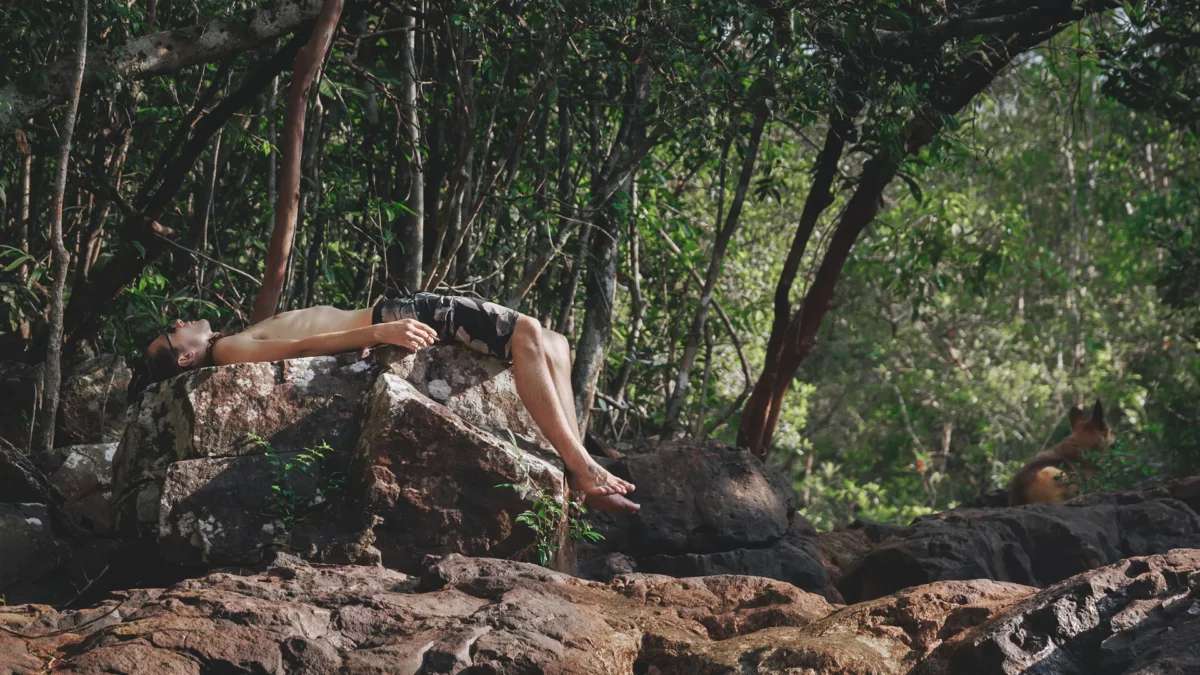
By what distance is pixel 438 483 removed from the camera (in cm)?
482

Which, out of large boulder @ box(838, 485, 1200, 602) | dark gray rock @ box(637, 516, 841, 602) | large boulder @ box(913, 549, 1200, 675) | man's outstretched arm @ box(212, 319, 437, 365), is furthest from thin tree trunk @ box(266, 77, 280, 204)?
large boulder @ box(913, 549, 1200, 675)

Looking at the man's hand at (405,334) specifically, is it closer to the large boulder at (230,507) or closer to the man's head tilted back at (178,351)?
the large boulder at (230,507)

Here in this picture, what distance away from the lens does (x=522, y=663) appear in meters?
3.52

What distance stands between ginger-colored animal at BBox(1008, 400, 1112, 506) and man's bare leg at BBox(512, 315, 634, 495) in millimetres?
4992

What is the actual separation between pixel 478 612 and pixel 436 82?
15.8 feet

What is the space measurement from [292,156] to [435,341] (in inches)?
46.5

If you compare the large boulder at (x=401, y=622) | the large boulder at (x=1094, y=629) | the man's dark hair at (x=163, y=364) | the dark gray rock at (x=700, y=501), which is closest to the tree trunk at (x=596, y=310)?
the dark gray rock at (x=700, y=501)

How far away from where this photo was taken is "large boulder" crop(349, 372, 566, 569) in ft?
15.6

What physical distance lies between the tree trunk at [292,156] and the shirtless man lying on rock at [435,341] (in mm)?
307

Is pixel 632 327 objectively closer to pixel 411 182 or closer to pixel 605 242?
pixel 605 242

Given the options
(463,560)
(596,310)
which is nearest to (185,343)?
(463,560)

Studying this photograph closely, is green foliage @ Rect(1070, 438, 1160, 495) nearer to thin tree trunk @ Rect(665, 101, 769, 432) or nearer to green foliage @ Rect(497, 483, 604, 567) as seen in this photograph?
thin tree trunk @ Rect(665, 101, 769, 432)

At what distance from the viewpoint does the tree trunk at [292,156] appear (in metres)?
5.65

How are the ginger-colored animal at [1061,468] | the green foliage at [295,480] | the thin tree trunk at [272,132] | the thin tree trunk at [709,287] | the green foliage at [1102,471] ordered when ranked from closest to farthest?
the green foliage at [295,480], the thin tree trunk at [272,132], the green foliage at [1102,471], the thin tree trunk at [709,287], the ginger-colored animal at [1061,468]
